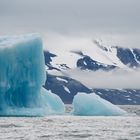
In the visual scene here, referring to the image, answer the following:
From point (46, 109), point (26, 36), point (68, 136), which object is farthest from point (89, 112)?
point (68, 136)

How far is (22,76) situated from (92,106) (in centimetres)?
922

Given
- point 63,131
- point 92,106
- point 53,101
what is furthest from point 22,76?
point 63,131

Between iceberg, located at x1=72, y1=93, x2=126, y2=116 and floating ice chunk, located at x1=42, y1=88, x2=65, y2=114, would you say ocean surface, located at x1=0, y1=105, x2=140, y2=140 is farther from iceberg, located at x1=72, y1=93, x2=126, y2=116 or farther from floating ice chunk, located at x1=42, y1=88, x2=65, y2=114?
floating ice chunk, located at x1=42, y1=88, x2=65, y2=114

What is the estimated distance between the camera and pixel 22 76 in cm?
6153

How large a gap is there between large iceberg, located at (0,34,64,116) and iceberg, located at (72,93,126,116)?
16.5 ft

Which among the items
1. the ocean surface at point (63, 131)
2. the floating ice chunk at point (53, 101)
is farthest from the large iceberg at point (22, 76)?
the floating ice chunk at point (53, 101)

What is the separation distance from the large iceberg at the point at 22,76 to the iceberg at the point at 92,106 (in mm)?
5033

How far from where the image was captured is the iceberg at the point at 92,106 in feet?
216

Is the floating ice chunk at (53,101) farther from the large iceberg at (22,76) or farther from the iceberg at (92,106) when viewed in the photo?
the large iceberg at (22,76)

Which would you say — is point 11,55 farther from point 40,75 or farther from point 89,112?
point 89,112

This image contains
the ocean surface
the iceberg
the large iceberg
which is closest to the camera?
the ocean surface

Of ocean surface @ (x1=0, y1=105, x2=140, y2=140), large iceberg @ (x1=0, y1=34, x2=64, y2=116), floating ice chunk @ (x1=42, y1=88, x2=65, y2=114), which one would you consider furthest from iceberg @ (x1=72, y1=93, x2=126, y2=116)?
ocean surface @ (x1=0, y1=105, x2=140, y2=140)

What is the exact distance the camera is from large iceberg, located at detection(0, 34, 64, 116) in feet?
199

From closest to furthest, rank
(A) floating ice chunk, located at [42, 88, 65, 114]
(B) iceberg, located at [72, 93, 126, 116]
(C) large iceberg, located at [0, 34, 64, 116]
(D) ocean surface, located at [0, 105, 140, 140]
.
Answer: (D) ocean surface, located at [0, 105, 140, 140]
(C) large iceberg, located at [0, 34, 64, 116]
(B) iceberg, located at [72, 93, 126, 116]
(A) floating ice chunk, located at [42, 88, 65, 114]
